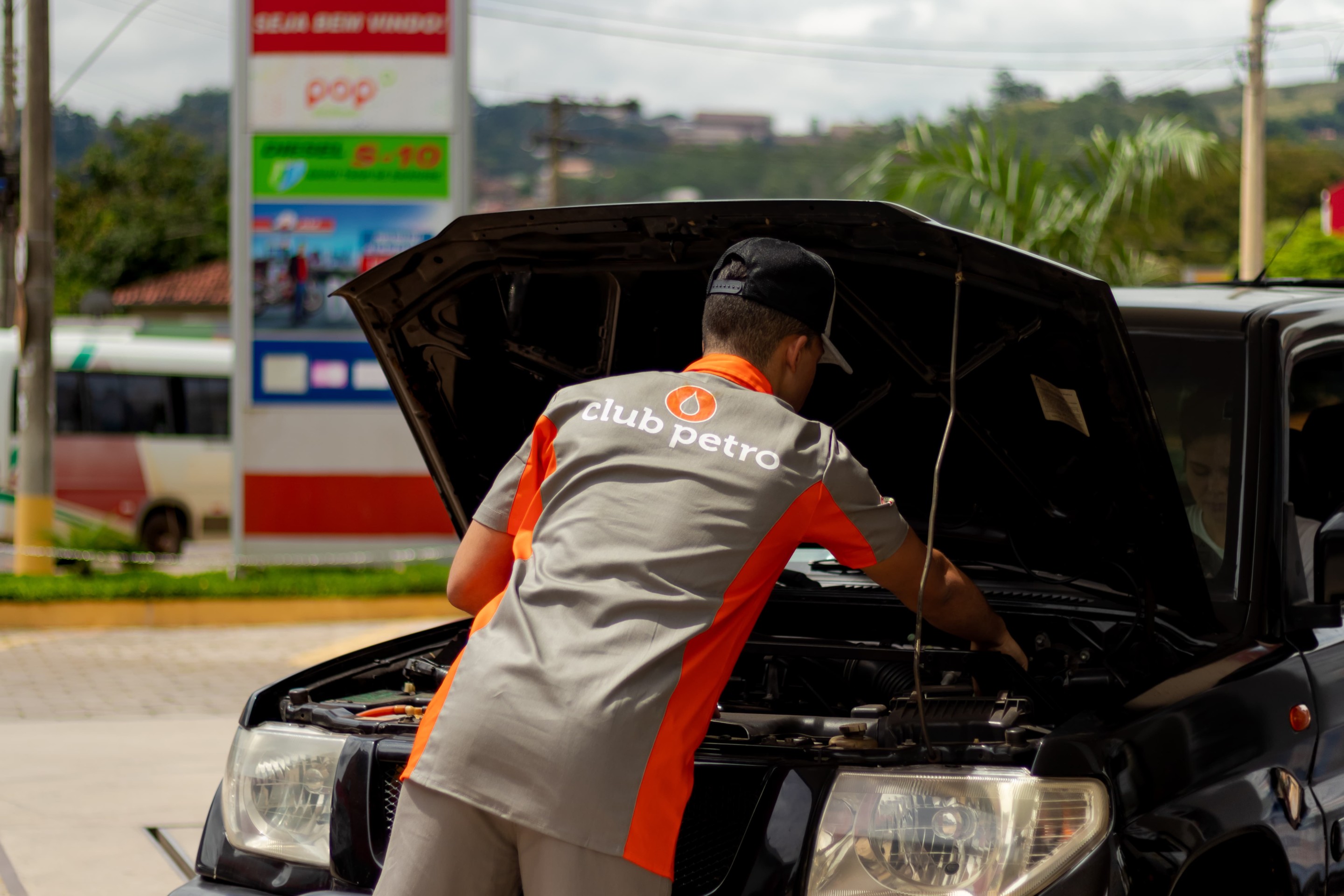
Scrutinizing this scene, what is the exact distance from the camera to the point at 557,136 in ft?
121

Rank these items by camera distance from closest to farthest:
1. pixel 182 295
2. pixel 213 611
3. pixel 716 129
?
pixel 213 611, pixel 182 295, pixel 716 129

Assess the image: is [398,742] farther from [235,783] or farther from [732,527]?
[732,527]

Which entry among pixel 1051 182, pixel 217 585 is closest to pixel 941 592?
pixel 217 585

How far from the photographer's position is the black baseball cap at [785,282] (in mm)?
2324

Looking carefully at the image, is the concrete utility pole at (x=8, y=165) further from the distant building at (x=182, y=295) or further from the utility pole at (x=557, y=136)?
the distant building at (x=182, y=295)

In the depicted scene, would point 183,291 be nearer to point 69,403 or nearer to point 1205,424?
point 69,403

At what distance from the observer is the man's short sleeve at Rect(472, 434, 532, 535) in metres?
2.35

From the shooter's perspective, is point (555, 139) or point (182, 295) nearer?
point (555, 139)

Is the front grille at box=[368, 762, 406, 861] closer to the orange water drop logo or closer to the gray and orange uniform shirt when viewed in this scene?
the gray and orange uniform shirt

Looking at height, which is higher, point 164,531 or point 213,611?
point 213,611

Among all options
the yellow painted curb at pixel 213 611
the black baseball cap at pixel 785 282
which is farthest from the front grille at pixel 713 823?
the yellow painted curb at pixel 213 611

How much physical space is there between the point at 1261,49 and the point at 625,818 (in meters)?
15.8

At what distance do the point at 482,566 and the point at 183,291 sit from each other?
4967 centimetres

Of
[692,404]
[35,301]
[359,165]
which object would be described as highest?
[359,165]
